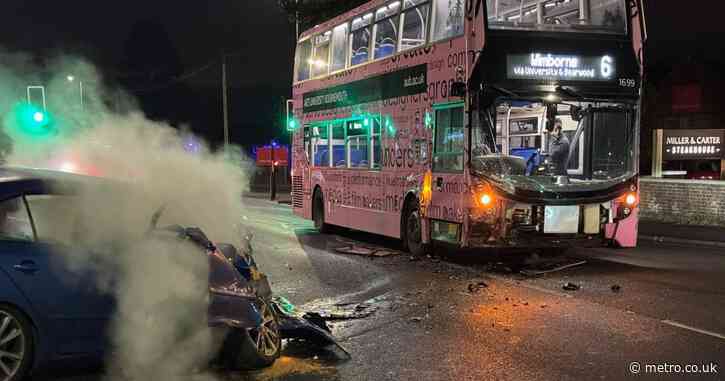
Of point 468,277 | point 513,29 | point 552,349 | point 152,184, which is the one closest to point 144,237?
point 152,184

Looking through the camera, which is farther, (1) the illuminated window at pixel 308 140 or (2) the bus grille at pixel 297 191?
(2) the bus grille at pixel 297 191

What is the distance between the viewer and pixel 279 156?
104 ft

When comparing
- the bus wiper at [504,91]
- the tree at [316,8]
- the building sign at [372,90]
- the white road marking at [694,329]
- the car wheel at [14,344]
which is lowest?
the white road marking at [694,329]

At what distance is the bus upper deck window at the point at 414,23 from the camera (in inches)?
448

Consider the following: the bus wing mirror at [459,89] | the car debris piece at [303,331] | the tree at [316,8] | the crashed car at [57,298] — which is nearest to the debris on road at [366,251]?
the bus wing mirror at [459,89]

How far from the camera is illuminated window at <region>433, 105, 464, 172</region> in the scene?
1009 centimetres

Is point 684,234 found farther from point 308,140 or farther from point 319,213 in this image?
point 308,140

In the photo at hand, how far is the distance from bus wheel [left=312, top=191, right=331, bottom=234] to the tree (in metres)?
14.4

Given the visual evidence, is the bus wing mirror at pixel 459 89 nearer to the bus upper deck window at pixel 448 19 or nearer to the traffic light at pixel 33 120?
the bus upper deck window at pixel 448 19

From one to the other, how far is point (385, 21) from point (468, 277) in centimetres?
533

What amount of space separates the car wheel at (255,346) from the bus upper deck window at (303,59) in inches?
446

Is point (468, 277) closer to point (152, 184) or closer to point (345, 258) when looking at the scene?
point (345, 258)

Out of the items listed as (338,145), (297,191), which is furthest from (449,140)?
(297,191)

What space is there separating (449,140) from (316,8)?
817 inches
